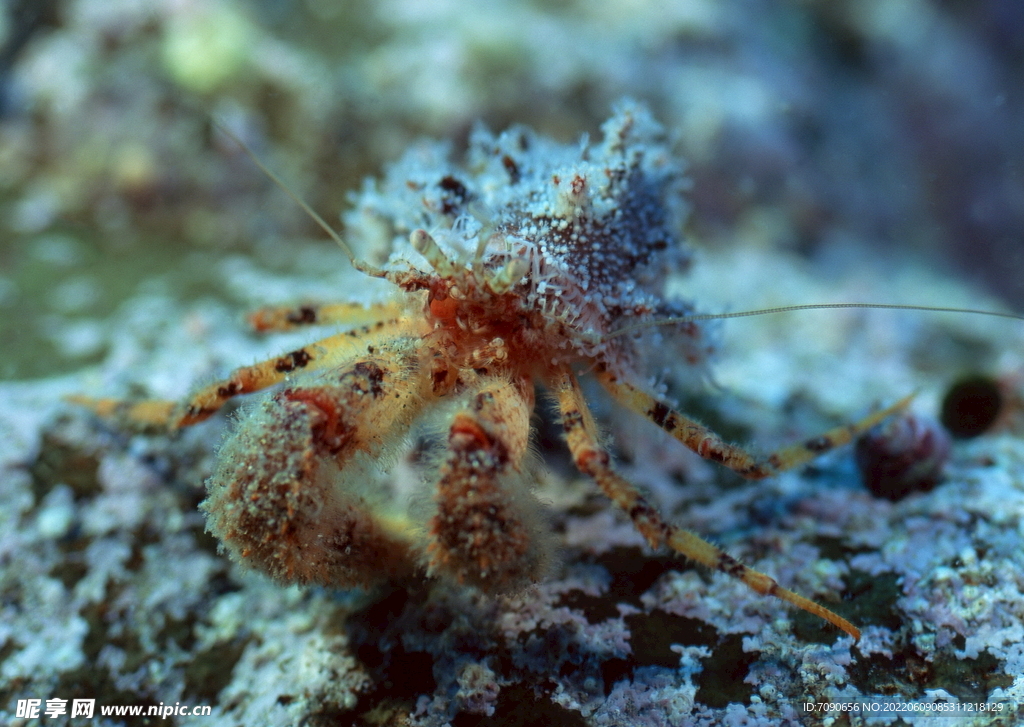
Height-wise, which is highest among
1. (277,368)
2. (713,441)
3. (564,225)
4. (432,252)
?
(564,225)

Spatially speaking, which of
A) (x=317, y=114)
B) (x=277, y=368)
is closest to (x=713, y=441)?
(x=277, y=368)

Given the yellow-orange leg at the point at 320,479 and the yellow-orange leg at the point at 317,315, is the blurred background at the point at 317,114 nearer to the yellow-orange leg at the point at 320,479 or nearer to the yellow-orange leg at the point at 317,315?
the yellow-orange leg at the point at 317,315

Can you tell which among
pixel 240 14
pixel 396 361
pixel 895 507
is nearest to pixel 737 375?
pixel 895 507

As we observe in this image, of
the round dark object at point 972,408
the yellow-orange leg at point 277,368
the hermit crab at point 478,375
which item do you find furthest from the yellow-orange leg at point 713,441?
the round dark object at point 972,408

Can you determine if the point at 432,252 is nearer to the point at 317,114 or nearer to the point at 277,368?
the point at 277,368

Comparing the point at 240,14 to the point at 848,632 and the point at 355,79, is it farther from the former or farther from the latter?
the point at 848,632

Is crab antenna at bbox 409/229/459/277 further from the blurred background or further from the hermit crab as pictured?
the blurred background

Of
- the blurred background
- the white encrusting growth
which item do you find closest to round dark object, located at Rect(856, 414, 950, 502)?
the white encrusting growth

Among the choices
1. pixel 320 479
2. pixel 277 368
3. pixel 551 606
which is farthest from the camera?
pixel 277 368
